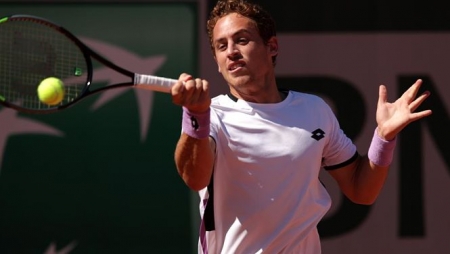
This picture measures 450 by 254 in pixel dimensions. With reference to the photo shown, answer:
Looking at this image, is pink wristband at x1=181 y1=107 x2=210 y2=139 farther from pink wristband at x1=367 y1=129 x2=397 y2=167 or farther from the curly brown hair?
pink wristband at x1=367 y1=129 x2=397 y2=167

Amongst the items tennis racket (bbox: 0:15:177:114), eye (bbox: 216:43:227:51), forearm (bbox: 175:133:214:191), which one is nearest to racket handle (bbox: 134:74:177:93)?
tennis racket (bbox: 0:15:177:114)

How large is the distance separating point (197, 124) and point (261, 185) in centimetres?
38

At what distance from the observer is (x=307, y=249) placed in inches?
142

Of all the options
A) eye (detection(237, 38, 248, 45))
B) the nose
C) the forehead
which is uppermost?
the forehead

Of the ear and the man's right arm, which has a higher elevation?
the ear

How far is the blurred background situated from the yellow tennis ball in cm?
208

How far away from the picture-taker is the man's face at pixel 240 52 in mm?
3611

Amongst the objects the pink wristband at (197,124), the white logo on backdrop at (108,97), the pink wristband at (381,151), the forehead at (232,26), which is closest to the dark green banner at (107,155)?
the white logo on backdrop at (108,97)

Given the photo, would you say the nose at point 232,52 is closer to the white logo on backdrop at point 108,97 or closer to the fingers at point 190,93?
the fingers at point 190,93

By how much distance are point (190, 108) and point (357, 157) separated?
2.94 feet

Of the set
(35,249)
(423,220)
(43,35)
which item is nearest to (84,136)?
(35,249)

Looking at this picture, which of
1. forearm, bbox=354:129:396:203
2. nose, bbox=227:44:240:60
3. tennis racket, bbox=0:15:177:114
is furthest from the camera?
forearm, bbox=354:129:396:203

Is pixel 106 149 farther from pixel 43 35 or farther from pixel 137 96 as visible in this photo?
pixel 43 35

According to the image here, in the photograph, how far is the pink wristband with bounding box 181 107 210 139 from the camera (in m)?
3.26
